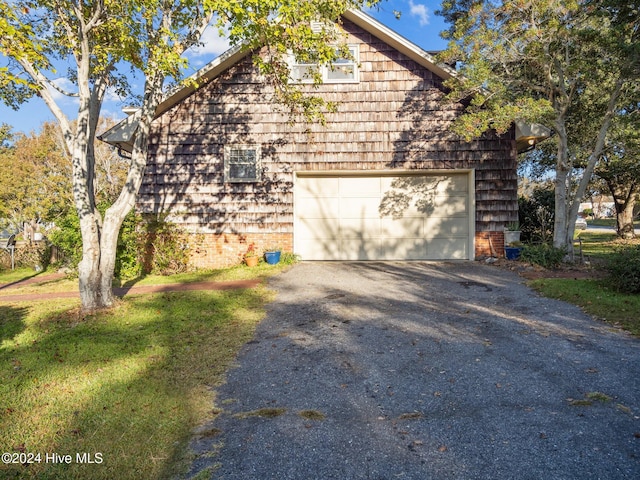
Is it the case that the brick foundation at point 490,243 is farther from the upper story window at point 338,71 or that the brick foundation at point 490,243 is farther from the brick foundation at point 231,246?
the upper story window at point 338,71

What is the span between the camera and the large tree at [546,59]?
8258 millimetres

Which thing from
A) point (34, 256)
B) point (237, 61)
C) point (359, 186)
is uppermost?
point (237, 61)

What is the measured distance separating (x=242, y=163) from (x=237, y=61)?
2.84 meters

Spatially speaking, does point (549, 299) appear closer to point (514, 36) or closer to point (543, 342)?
point (543, 342)

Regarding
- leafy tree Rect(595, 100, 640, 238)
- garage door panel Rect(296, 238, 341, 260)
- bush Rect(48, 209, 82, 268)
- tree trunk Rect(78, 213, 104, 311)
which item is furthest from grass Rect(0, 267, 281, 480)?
leafy tree Rect(595, 100, 640, 238)

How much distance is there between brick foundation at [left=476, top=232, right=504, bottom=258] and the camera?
35.3ft

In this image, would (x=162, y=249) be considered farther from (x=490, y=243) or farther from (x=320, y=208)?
(x=490, y=243)

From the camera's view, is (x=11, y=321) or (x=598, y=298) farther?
(x=598, y=298)

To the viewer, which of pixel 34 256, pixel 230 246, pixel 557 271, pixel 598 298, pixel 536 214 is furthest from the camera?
pixel 536 214

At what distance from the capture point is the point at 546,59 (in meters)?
8.95

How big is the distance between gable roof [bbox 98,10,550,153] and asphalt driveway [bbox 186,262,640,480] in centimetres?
690

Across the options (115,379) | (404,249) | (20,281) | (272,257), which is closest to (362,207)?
(404,249)

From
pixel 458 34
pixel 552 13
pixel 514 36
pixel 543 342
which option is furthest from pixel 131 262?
pixel 552 13

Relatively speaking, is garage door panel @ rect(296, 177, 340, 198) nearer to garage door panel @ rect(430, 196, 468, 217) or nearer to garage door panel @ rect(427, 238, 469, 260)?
garage door panel @ rect(430, 196, 468, 217)
